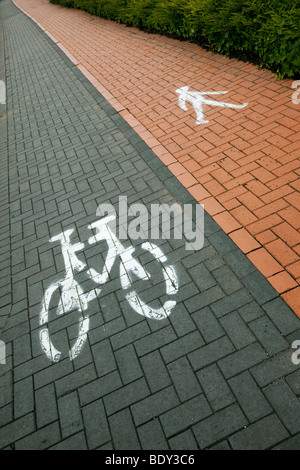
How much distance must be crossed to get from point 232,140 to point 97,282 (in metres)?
3.05

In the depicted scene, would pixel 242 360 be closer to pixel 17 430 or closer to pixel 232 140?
pixel 17 430

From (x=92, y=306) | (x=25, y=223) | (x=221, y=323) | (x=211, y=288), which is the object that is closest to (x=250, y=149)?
(x=211, y=288)

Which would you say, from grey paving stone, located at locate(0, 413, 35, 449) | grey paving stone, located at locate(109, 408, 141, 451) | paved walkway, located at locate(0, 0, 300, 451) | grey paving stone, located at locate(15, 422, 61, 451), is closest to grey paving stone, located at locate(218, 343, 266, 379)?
paved walkway, located at locate(0, 0, 300, 451)

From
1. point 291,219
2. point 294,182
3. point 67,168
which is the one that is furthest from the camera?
point 67,168

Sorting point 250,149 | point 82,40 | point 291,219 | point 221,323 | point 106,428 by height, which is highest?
point 82,40

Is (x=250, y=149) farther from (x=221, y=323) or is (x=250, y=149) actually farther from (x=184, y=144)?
(x=221, y=323)

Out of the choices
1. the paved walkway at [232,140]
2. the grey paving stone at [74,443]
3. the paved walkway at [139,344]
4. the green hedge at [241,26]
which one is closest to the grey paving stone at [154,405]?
the paved walkway at [139,344]

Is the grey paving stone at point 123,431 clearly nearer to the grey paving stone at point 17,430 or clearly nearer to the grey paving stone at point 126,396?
the grey paving stone at point 126,396

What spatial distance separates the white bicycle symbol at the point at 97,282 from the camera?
10.4ft

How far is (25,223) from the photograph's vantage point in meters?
4.83

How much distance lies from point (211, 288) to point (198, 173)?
1.95 metres

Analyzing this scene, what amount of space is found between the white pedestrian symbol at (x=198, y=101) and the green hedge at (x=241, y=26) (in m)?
1.11

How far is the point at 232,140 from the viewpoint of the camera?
16.0 ft

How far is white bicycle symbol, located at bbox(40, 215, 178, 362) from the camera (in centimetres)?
318
